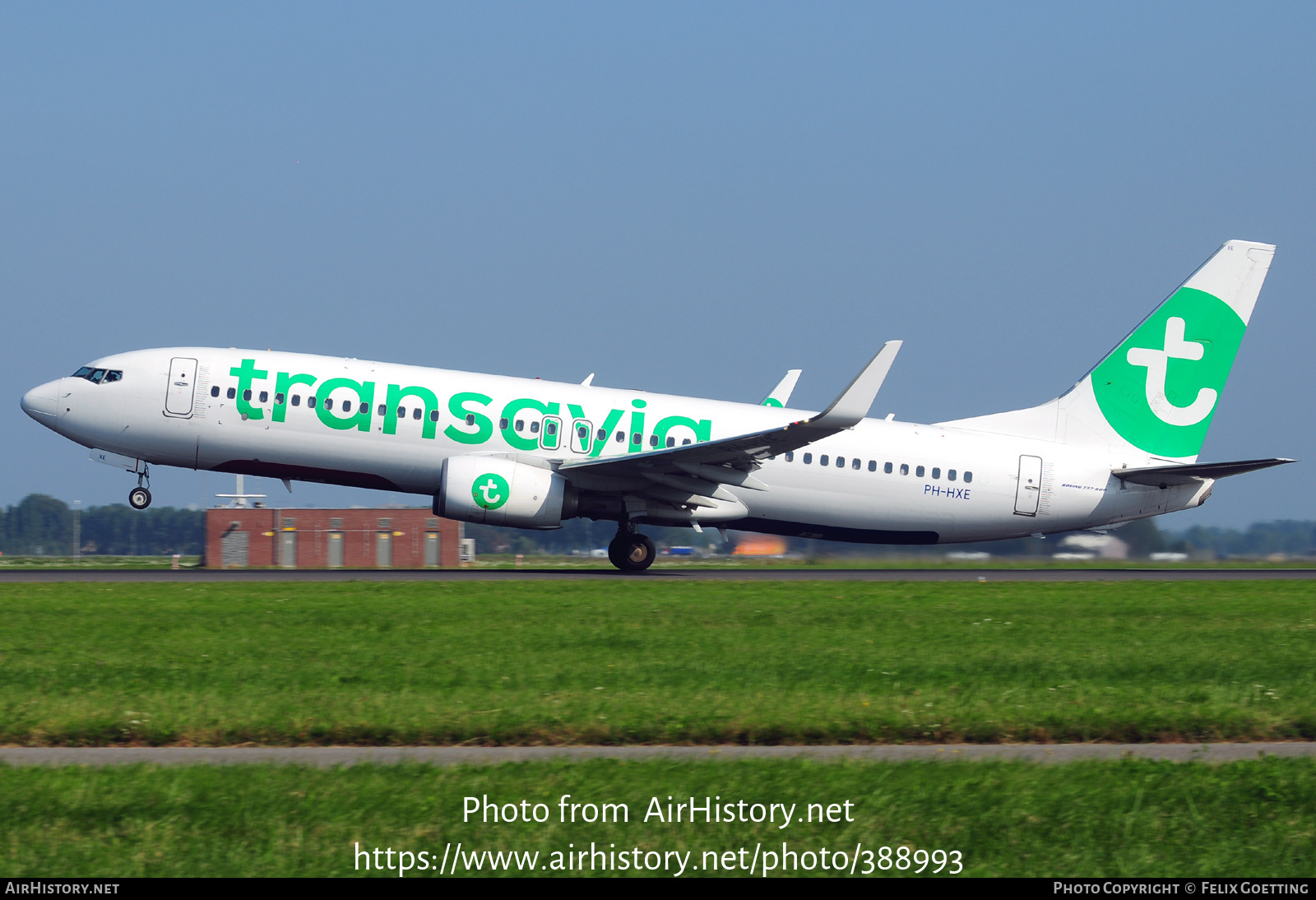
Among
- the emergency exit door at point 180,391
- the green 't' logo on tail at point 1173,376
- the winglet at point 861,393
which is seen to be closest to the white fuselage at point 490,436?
the emergency exit door at point 180,391

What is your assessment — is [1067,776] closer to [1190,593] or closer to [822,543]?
[1190,593]

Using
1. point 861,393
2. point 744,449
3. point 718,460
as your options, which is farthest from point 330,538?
point 861,393

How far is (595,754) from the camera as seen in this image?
9078 mm

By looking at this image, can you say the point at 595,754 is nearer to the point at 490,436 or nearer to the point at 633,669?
the point at 633,669

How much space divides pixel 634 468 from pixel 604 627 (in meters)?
9.62

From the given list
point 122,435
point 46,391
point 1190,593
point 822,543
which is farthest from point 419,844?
point 822,543

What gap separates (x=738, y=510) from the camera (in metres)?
27.1

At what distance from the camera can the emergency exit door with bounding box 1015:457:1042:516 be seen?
28.9m

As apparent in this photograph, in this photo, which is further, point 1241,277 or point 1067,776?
point 1241,277

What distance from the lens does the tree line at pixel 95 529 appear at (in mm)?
92250

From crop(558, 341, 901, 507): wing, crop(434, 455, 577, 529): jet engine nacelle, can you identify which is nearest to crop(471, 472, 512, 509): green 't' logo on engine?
crop(434, 455, 577, 529): jet engine nacelle

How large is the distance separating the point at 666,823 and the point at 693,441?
20.3m

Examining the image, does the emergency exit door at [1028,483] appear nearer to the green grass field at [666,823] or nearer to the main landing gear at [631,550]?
the main landing gear at [631,550]

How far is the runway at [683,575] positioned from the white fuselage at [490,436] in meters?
1.39
